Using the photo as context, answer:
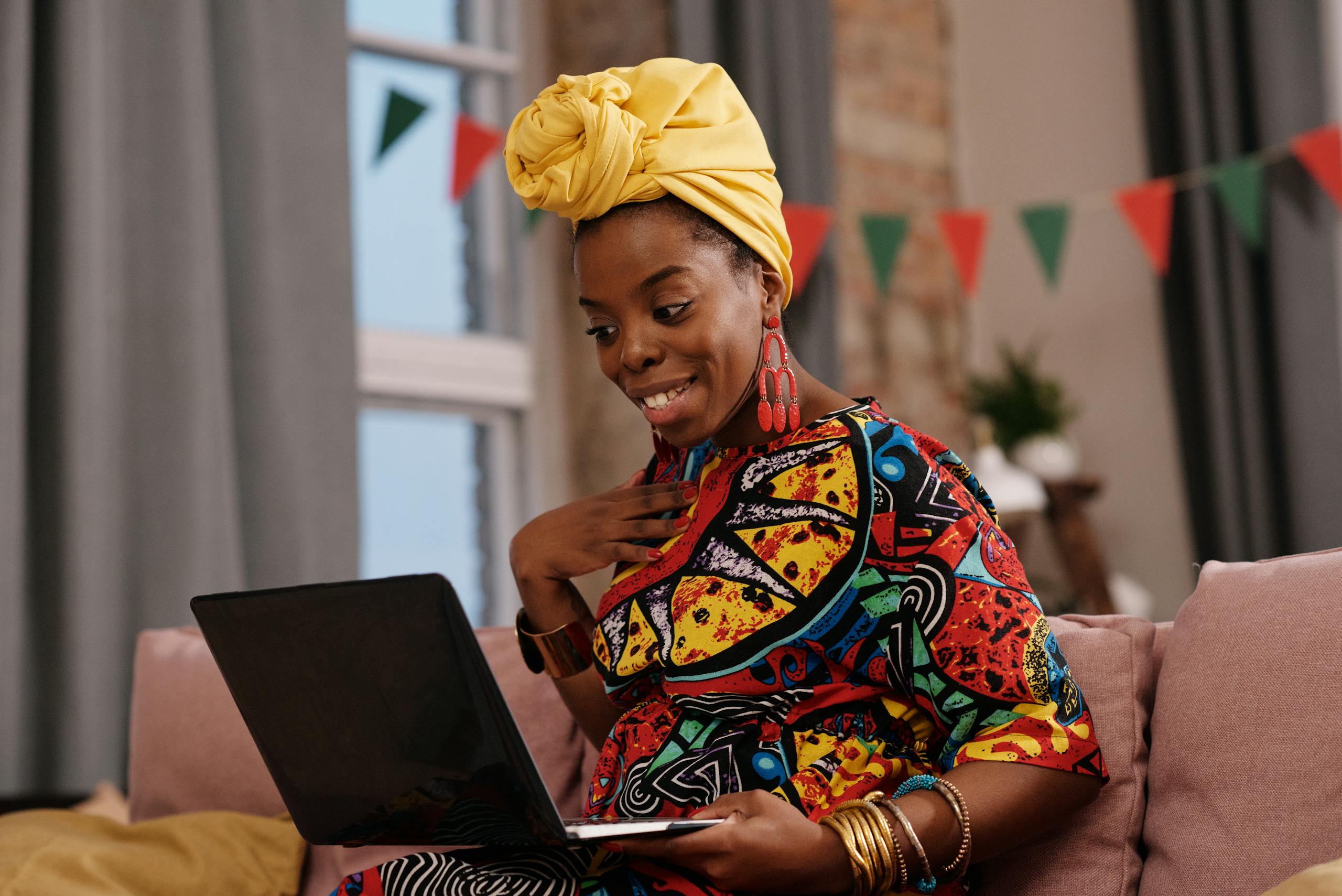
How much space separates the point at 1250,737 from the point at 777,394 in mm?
501

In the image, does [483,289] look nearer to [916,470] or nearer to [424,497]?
[424,497]

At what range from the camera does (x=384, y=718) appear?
1.03 metres

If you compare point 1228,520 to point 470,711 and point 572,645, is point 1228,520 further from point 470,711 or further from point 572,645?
point 470,711

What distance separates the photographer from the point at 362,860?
1.66 meters

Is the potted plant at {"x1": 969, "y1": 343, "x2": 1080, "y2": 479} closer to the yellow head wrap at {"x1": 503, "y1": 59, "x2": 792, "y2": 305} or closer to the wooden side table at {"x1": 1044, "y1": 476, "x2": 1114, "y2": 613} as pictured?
the wooden side table at {"x1": 1044, "y1": 476, "x2": 1114, "y2": 613}

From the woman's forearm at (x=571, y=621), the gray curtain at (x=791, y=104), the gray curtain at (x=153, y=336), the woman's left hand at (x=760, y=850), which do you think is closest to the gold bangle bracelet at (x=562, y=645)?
the woman's forearm at (x=571, y=621)

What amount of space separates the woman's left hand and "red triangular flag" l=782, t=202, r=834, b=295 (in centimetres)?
260

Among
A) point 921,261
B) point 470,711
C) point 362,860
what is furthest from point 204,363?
point 921,261

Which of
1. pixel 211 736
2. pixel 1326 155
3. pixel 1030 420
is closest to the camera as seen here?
pixel 211 736

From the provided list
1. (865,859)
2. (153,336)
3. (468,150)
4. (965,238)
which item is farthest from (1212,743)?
(965,238)

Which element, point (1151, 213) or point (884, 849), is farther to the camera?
point (1151, 213)

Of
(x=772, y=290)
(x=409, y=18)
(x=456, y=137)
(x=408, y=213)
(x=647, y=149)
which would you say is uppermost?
(x=409, y=18)

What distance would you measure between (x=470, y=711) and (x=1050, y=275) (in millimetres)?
2871

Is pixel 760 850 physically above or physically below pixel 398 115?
below
